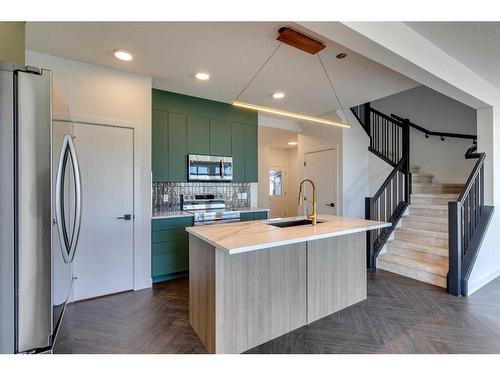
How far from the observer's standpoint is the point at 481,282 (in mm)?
3201

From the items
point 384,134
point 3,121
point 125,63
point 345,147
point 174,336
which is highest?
point 125,63

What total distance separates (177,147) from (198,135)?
419 mm

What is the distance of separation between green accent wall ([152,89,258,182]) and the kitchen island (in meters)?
Answer: 1.90

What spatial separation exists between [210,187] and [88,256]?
6.94ft

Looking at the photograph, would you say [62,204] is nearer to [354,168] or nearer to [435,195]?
[354,168]

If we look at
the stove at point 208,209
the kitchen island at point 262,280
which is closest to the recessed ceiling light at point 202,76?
the stove at point 208,209

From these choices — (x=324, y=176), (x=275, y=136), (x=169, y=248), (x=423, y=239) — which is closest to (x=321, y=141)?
(x=324, y=176)

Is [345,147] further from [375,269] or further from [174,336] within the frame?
[174,336]

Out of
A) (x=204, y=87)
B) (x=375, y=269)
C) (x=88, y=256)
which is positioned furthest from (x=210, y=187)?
(x=375, y=269)

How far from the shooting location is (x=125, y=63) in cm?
290

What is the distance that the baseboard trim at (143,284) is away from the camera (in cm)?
319

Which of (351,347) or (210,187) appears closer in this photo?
(351,347)

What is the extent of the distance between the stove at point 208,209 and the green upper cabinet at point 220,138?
0.79 m

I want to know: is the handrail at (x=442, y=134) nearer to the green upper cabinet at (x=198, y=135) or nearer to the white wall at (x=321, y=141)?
the white wall at (x=321, y=141)
